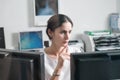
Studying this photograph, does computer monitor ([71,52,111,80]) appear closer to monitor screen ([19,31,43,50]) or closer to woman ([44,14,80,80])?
woman ([44,14,80,80])

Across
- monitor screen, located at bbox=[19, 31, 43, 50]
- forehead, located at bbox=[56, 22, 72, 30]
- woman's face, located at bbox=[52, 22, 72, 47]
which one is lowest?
monitor screen, located at bbox=[19, 31, 43, 50]

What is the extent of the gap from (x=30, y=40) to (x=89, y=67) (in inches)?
103

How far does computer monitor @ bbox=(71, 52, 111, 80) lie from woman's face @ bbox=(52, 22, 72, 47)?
2.64 ft

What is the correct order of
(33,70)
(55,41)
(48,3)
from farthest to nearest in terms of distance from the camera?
(48,3)
(55,41)
(33,70)

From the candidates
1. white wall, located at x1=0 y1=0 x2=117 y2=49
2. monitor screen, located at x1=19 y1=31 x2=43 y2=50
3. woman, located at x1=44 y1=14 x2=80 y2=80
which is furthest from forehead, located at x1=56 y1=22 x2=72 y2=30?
white wall, located at x1=0 y1=0 x2=117 y2=49

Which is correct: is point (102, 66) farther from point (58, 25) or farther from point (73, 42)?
point (73, 42)

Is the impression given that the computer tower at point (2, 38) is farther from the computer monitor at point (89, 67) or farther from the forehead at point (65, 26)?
the computer monitor at point (89, 67)

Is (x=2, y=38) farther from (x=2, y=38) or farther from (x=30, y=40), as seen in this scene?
(x=30, y=40)

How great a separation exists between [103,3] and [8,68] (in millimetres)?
3047

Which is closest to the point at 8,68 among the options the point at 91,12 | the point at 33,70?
the point at 33,70

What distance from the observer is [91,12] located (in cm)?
398

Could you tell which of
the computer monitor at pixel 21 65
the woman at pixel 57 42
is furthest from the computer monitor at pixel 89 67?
the woman at pixel 57 42

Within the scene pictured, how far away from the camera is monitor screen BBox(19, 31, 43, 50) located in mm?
3682

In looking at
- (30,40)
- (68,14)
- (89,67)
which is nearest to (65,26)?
(89,67)
